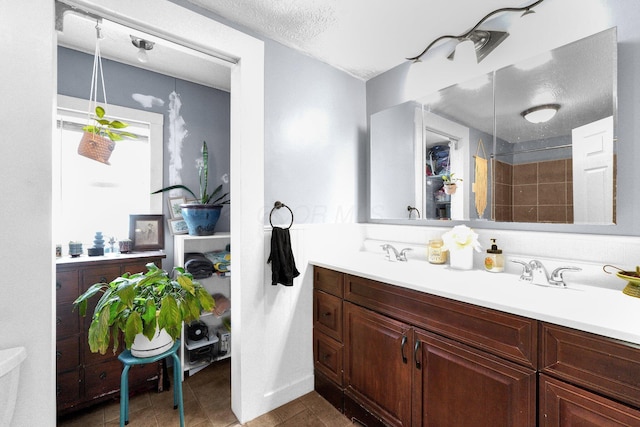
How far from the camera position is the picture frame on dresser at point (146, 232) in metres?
2.09

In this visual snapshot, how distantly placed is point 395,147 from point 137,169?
208cm

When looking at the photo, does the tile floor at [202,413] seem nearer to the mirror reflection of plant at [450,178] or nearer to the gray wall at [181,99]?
the gray wall at [181,99]

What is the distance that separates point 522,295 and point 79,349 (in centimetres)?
243

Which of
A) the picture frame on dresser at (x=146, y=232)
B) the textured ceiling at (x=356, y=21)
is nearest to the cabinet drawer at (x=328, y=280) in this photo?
the picture frame on dresser at (x=146, y=232)

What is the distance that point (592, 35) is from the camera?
126 centimetres

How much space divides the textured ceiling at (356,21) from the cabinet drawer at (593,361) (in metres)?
1.62

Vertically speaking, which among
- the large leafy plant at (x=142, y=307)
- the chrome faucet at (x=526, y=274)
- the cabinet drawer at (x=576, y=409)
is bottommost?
the cabinet drawer at (x=576, y=409)

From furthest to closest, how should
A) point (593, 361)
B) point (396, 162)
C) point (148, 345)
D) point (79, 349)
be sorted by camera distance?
point (396, 162), point (79, 349), point (148, 345), point (593, 361)

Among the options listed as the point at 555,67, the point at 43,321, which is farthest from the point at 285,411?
the point at 555,67

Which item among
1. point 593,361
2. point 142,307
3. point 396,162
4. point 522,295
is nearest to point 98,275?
point 142,307

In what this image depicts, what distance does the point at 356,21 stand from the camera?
5.28ft

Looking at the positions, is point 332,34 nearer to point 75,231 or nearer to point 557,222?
point 557,222

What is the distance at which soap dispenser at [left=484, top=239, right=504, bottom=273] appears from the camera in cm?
148

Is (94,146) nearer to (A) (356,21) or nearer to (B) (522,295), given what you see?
(A) (356,21)
